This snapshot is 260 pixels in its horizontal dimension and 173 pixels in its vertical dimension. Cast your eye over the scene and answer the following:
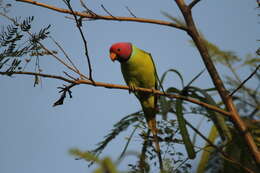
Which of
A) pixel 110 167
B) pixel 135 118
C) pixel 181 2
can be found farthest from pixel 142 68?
pixel 110 167

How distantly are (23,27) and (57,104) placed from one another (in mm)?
183

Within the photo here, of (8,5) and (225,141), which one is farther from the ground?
(8,5)

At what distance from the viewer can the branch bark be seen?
63 cm

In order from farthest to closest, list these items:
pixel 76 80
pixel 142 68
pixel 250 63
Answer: pixel 142 68, pixel 250 63, pixel 76 80

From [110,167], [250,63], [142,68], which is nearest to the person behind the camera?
[110,167]

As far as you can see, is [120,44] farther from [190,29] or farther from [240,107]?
[240,107]

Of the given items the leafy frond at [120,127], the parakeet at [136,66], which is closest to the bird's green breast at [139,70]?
the parakeet at [136,66]

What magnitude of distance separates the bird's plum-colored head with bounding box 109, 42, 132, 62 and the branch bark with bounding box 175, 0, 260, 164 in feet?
2.54

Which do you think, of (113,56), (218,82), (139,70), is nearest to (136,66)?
(139,70)

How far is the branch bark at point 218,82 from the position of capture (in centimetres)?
63

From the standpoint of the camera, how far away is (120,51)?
1.57 metres

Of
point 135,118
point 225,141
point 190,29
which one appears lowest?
point 225,141

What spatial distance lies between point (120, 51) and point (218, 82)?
919 millimetres

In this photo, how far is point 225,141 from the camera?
2.55ft
